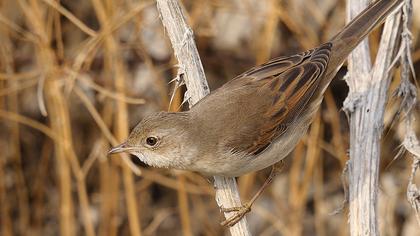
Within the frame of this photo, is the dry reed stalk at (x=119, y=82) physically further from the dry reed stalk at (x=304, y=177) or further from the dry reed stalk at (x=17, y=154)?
the dry reed stalk at (x=304, y=177)

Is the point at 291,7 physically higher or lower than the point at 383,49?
higher

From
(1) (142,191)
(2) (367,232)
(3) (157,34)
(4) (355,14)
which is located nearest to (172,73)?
(3) (157,34)

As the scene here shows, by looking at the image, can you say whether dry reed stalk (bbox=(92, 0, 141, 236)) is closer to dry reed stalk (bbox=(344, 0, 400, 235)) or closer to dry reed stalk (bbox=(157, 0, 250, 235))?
dry reed stalk (bbox=(157, 0, 250, 235))

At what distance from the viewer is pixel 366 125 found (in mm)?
3432

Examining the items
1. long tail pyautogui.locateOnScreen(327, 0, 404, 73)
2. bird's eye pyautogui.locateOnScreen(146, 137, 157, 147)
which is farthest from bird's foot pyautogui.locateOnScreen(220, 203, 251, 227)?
long tail pyautogui.locateOnScreen(327, 0, 404, 73)

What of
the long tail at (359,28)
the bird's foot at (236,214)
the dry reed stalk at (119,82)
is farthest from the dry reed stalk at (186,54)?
the dry reed stalk at (119,82)

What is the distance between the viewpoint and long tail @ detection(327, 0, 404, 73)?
3.69 metres

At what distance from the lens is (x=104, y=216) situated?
5.25 metres

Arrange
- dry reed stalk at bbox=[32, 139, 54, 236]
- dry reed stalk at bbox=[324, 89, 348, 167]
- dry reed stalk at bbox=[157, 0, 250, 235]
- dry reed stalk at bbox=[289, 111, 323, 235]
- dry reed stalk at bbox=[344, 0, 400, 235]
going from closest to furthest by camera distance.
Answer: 1. dry reed stalk at bbox=[344, 0, 400, 235]
2. dry reed stalk at bbox=[157, 0, 250, 235]
3. dry reed stalk at bbox=[289, 111, 323, 235]
4. dry reed stalk at bbox=[324, 89, 348, 167]
5. dry reed stalk at bbox=[32, 139, 54, 236]

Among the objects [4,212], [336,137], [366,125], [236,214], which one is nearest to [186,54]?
[236,214]

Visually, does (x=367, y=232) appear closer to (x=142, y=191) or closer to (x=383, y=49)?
(x=383, y=49)

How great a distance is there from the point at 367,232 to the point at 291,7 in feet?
8.63

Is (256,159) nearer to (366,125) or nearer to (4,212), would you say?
(366,125)

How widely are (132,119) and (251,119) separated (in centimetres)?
249
